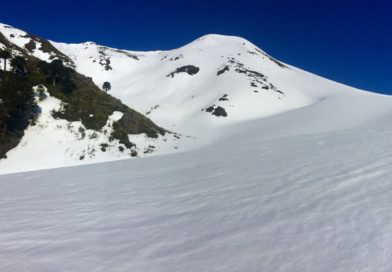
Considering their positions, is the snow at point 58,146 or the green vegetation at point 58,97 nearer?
the snow at point 58,146

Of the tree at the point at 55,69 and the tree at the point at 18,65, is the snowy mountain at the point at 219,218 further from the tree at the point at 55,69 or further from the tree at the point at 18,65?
the tree at the point at 55,69

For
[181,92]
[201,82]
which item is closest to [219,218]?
[181,92]

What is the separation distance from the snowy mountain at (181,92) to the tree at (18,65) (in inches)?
190

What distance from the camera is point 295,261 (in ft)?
13.2

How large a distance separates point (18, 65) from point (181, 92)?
48338mm

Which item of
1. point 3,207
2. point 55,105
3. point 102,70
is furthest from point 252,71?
point 3,207

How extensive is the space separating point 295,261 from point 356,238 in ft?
3.43

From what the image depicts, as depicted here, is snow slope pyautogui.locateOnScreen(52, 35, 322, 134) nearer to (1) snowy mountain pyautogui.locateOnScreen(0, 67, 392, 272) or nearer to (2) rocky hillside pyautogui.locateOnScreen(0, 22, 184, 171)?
(2) rocky hillside pyautogui.locateOnScreen(0, 22, 184, 171)

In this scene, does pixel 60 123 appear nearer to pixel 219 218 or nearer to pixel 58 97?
pixel 58 97

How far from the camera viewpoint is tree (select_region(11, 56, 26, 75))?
3109cm

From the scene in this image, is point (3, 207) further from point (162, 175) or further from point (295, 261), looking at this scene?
point (295, 261)

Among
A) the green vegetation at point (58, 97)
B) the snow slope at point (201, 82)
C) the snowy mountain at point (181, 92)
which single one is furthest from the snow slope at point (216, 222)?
the snow slope at point (201, 82)

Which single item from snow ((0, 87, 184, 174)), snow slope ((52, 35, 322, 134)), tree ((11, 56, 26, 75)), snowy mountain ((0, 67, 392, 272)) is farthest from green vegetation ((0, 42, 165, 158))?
snowy mountain ((0, 67, 392, 272))

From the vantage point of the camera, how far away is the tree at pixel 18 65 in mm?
31094
